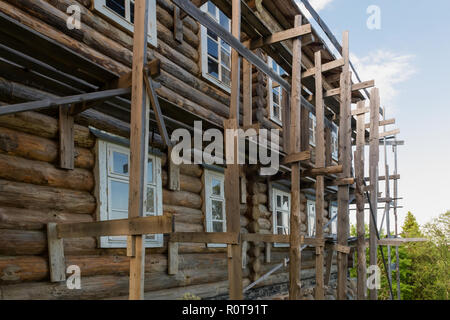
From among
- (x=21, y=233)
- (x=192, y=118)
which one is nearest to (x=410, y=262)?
(x=192, y=118)

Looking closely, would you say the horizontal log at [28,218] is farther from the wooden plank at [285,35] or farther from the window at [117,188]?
the wooden plank at [285,35]

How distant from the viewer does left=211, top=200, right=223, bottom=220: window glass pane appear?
8.00m

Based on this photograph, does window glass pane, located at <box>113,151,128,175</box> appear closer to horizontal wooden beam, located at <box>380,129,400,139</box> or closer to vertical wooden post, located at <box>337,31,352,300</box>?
vertical wooden post, located at <box>337,31,352,300</box>

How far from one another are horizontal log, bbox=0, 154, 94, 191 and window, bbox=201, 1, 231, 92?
3.30 meters

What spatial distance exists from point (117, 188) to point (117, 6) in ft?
9.49

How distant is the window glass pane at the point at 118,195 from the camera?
19.0 feet

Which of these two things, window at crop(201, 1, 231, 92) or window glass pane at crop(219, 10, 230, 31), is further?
window glass pane at crop(219, 10, 230, 31)

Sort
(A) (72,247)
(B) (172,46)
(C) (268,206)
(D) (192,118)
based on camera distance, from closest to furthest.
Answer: (A) (72,247) < (D) (192,118) < (B) (172,46) < (C) (268,206)

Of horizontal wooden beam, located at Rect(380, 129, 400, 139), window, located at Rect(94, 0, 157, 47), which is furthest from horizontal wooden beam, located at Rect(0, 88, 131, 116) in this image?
horizontal wooden beam, located at Rect(380, 129, 400, 139)

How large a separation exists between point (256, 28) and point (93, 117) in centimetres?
295

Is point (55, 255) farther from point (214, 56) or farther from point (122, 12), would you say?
point (214, 56)

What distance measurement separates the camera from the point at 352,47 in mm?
8773

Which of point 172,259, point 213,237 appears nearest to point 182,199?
point 172,259
